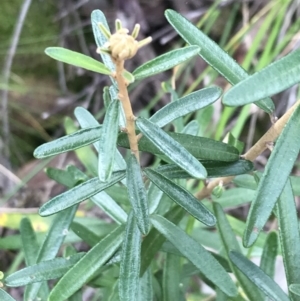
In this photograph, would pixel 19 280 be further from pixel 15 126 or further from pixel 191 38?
pixel 15 126

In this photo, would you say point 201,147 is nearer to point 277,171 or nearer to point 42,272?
point 277,171

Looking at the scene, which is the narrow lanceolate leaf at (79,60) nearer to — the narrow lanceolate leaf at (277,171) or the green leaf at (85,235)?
the narrow lanceolate leaf at (277,171)

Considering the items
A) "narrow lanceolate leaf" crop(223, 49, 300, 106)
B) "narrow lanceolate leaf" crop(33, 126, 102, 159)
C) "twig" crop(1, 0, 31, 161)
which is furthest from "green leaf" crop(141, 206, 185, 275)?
"twig" crop(1, 0, 31, 161)

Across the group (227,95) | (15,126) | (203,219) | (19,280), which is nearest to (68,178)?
(19,280)

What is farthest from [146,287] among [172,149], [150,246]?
[172,149]

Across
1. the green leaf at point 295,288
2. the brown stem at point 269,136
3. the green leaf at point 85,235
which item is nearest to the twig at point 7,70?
the green leaf at point 85,235
